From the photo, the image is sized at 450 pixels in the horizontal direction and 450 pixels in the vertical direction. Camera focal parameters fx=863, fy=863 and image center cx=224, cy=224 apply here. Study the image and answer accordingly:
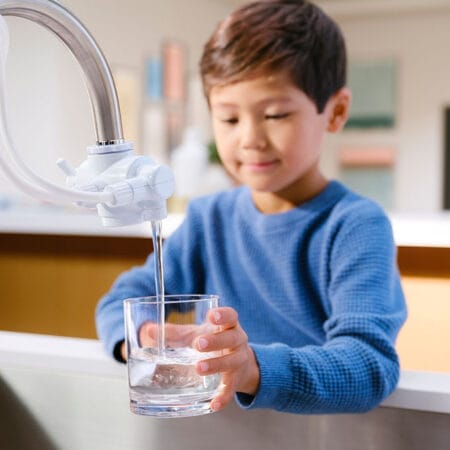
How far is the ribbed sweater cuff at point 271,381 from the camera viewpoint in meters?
0.73

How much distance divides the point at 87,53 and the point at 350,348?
1.20 feet

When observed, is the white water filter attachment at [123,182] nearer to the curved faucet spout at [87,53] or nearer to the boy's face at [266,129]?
the curved faucet spout at [87,53]

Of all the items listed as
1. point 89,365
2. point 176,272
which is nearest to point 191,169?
point 176,272

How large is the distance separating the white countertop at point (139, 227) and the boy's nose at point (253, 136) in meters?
0.67

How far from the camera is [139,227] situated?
1.94 meters

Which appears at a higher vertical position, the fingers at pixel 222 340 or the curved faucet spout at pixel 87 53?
the curved faucet spout at pixel 87 53

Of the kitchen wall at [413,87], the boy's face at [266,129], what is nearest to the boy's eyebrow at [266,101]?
the boy's face at [266,129]

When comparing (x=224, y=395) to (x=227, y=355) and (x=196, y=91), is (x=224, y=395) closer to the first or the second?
(x=227, y=355)

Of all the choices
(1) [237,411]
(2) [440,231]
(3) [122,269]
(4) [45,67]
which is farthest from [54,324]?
(4) [45,67]

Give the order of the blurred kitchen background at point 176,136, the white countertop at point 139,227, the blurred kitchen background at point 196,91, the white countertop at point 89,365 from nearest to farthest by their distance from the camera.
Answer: the white countertop at point 89,365, the white countertop at point 139,227, the blurred kitchen background at point 176,136, the blurred kitchen background at point 196,91

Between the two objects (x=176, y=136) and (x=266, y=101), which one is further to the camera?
(x=176, y=136)

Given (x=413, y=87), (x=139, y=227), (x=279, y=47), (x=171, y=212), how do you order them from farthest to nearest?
1. (x=413, y=87)
2. (x=171, y=212)
3. (x=139, y=227)
4. (x=279, y=47)

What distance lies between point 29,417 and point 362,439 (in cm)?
34

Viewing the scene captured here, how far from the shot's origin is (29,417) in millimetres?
877
